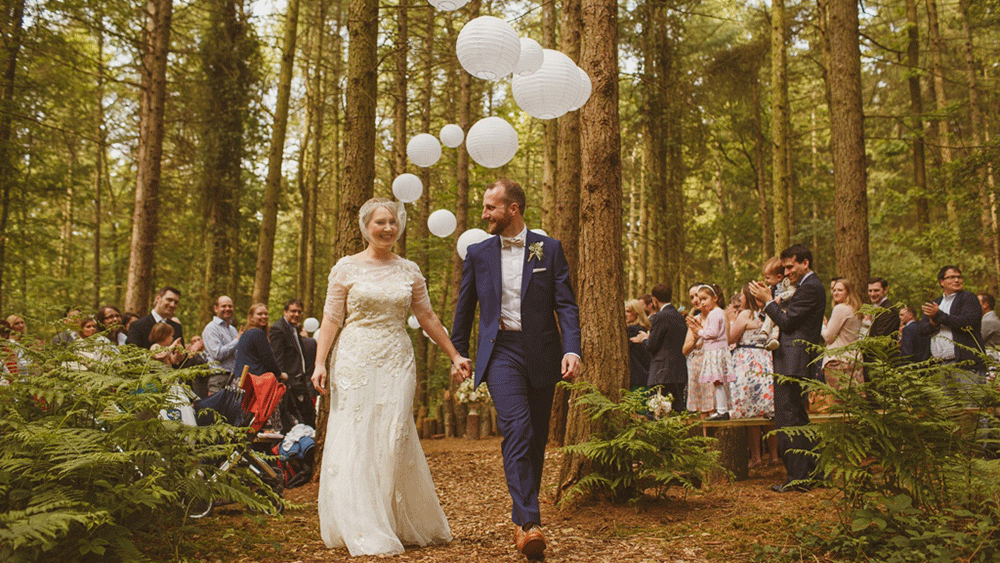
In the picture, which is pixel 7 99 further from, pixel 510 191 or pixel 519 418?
pixel 519 418

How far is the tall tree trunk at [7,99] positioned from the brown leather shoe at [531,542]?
11421 millimetres

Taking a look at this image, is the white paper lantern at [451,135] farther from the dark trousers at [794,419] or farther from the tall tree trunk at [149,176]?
the dark trousers at [794,419]

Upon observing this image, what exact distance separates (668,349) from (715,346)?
78cm

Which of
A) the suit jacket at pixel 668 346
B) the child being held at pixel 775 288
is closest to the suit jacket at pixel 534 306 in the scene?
the child being held at pixel 775 288

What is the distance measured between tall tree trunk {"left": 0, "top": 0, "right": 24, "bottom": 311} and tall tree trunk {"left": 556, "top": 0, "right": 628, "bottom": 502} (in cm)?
1022

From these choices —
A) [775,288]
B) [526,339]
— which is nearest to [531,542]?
[526,339]

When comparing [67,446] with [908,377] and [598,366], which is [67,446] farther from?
[908,377]

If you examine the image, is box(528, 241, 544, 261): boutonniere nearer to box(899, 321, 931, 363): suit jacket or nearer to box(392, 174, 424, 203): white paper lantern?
box(899, 321, 931, 363): suit jacket

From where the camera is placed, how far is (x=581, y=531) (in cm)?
523

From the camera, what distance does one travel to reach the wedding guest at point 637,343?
416 inches

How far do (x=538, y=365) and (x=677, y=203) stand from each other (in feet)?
50.5

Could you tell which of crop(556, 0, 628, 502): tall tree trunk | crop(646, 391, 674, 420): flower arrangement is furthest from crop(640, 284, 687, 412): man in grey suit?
crop(556, 0, 628, 502): tall tree trunk

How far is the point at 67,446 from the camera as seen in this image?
390cm

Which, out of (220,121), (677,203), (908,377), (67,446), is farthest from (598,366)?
(220,121)
